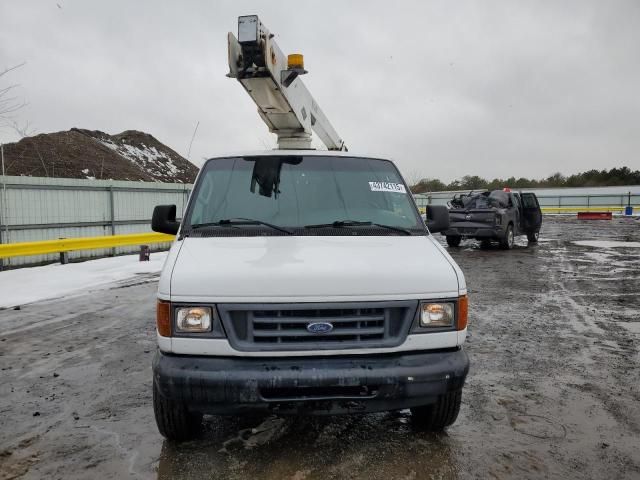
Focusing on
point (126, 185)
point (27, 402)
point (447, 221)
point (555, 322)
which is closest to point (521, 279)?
point (555, 322)

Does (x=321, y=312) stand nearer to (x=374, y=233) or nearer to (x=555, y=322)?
(x=374, y=233)

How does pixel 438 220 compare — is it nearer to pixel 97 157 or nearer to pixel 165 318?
pixel 165 318

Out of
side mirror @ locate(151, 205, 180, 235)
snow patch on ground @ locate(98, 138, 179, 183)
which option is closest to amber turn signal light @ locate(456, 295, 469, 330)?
side mirror @ locate(151, 205, 180, 235)

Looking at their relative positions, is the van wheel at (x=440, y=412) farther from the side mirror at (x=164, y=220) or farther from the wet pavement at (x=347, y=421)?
the side mirror at (x=164, y=220)

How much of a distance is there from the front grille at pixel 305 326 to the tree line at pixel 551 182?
180ft

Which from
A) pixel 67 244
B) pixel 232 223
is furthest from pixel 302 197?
pixel 67 244

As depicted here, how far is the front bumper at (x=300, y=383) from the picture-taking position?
276 cm

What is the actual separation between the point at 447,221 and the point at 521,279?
627cm

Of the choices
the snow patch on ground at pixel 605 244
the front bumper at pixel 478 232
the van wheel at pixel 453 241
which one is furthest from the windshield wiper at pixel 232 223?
the snow patch on ground at pixel 605 244

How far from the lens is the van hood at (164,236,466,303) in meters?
2.85

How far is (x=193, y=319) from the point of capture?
9.41 ft

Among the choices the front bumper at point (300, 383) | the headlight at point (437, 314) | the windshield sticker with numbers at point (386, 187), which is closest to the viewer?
the front bumper at point (300, 383)

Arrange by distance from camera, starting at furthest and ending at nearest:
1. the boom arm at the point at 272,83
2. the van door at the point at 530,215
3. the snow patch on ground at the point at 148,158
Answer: the snow patch on ground at the point at 148,158 < the van door at the point at 530,215 < the boom arm at the point at 272,83

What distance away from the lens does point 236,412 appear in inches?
111
